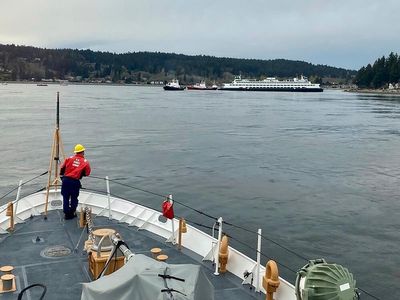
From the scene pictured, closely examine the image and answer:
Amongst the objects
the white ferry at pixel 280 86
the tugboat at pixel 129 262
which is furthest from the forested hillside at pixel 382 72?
the tugboat at pixel 129 262

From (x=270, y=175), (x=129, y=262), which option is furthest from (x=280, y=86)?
(x=129, y=262)

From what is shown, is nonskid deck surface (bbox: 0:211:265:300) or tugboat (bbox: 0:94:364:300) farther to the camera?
nonskid deck surface (bbox: 0:211:265:300)

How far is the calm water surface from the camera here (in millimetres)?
16141

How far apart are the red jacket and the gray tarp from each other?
5527 millimetres

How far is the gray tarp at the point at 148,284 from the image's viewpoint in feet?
15.4

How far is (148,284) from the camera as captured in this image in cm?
473

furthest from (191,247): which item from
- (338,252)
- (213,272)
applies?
(338,252)

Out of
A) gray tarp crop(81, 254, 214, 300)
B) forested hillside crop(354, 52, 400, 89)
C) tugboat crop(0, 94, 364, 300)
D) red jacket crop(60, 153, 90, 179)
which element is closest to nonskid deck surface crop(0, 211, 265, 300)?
tugboat crop(0, 94, 364, 300)

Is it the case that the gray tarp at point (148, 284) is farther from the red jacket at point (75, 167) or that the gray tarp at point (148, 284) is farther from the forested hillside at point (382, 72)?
the forested hillside at point (382, 72)

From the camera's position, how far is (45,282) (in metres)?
7.64

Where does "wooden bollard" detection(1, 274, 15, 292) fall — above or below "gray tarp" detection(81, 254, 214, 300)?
below

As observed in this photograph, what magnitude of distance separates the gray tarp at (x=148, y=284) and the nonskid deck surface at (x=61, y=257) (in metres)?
2.47

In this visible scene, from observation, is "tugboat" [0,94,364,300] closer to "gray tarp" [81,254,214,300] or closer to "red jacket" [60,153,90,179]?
"gray tarp" [81,254,214,300]

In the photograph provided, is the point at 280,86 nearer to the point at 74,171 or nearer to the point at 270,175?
the point at 270,175
